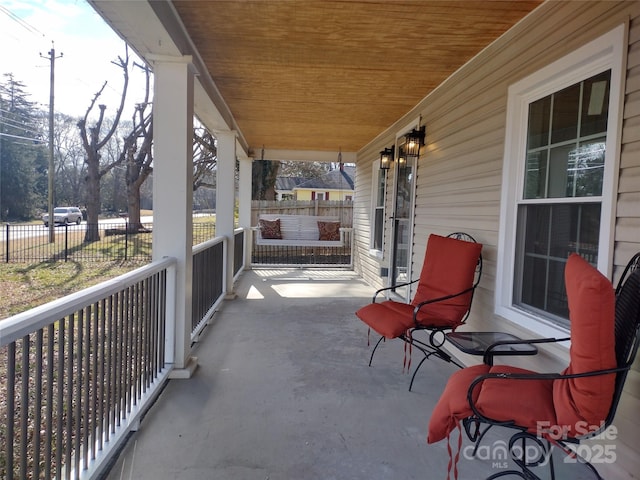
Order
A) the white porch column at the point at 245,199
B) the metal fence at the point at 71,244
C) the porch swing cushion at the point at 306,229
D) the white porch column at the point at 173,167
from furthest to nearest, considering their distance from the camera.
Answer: the metal fence at the point at 71,244 < the porch swing cushion at the point at 306,229 < the white porch column at the point at 245,199 < the white porch column at the point at 173,167

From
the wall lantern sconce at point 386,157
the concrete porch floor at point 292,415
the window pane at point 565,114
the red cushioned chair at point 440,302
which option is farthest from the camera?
the wall lantern sconce at point 386,157

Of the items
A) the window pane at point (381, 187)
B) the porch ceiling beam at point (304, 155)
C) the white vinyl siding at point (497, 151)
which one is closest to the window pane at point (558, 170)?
the white vinyl siding at point (497, 151)

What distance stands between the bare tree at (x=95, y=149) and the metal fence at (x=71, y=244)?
32 centimetres

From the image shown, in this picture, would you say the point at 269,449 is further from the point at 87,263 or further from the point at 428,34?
the point at 87,263

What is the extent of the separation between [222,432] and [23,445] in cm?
104

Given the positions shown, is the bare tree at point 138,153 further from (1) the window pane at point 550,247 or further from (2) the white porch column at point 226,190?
(1) the window pane at point 550,247

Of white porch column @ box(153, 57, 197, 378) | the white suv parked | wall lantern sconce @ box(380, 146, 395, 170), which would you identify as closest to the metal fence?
the white suv parked

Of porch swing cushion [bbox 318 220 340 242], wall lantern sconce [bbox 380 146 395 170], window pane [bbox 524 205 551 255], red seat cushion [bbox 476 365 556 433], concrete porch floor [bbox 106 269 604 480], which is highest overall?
wall lantern sconce [bbox 380 146 395 170]

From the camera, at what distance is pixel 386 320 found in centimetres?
280

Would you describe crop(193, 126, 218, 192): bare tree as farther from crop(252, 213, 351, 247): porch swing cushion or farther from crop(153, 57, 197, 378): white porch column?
crop(153, 57, 197, 378): white porch column

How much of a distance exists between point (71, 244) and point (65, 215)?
5.55ft

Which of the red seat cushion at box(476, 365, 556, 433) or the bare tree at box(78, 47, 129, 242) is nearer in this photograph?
the red seat cushion at box(476, 365, 556, 433)

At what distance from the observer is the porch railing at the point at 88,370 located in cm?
115

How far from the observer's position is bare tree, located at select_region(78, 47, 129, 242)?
34.8 feet
